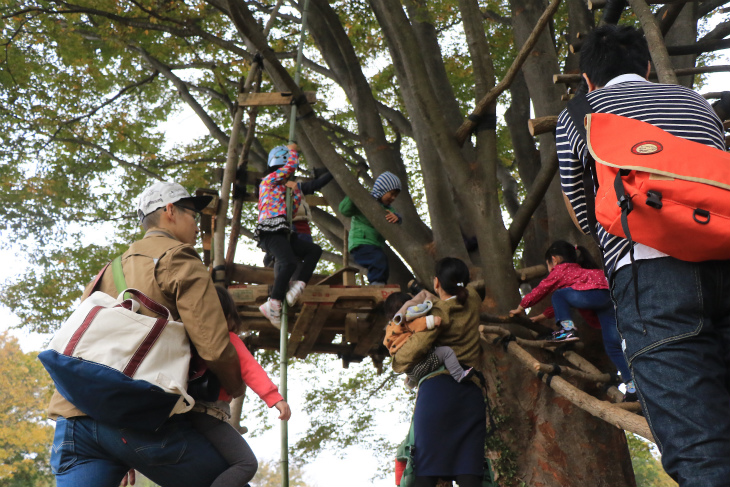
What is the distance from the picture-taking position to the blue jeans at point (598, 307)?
4.78m

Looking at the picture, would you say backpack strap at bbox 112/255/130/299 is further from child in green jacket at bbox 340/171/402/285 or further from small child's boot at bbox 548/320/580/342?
child in green jacket at bbox 340/171/402/285

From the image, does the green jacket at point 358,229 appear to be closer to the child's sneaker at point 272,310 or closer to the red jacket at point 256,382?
the child's sneaker at point 272,310

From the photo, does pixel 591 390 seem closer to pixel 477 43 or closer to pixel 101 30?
pixel 477 43

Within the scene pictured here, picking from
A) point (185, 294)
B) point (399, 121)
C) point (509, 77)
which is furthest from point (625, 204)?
point (399, 121)

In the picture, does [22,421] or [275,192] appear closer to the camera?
[275,192]

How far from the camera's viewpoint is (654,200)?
1.72 meters

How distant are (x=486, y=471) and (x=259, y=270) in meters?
3.55

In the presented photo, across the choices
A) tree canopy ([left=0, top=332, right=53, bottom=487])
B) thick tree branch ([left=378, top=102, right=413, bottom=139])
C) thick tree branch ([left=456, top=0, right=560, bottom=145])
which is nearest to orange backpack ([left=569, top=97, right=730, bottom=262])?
thick tree branch ([left=456, top=0, right=560, bottom=145])

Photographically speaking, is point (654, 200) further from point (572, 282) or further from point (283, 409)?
point (572, 282)

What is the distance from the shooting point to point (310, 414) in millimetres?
13852

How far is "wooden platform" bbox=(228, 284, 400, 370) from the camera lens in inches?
238

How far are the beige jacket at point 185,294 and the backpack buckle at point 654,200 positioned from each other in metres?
1.57

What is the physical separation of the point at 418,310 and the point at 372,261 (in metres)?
3.05

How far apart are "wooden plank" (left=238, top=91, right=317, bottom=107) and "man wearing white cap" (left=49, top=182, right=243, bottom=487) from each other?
3577 mm
